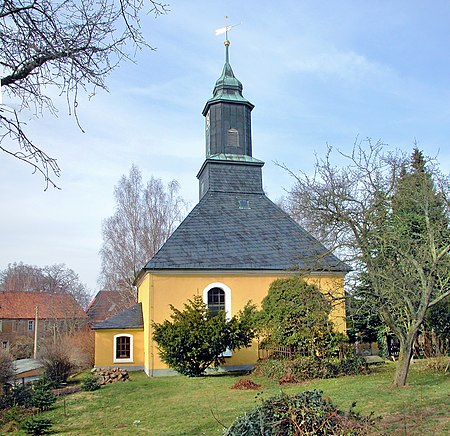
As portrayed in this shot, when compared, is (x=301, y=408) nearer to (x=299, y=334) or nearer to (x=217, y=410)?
(x=217, y=410)

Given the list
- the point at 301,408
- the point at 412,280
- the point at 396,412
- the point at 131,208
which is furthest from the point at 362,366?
the point at 131,208

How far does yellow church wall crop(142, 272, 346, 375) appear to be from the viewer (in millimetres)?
18625

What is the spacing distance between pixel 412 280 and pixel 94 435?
817 cm

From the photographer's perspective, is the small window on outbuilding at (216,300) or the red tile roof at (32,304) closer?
the small window on outbuilding at (216,300)

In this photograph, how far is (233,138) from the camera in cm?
2430

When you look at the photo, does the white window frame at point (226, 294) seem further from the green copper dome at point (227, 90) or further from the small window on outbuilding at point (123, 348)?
the green copper dome at point (227, 90)

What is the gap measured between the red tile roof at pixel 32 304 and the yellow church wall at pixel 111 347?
20425 millimetres

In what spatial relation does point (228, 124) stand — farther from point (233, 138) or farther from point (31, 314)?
point (31, 314)

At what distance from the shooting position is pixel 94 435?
8.87 m

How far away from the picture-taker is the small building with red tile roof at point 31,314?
1527 inches

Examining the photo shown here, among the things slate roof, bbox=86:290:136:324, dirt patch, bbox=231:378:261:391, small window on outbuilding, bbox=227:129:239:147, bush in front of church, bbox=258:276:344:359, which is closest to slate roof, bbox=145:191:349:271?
bush in front of church, bbox=258:276:344:359

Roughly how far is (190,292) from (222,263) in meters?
1.73

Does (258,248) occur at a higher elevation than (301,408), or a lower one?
higher

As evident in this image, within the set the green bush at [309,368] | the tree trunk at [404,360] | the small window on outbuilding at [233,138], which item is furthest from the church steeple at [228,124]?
the tree trunk at [404,360]
